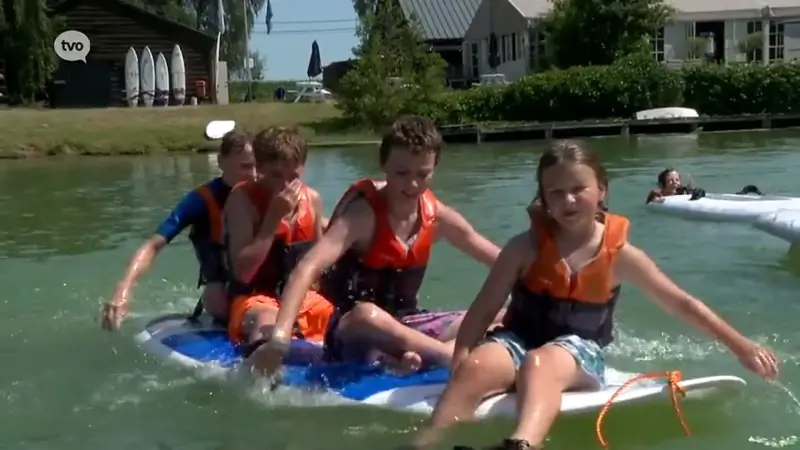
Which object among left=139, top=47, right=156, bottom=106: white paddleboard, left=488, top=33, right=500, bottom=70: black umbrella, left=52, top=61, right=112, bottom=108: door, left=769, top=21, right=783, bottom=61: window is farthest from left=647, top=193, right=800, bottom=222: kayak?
left=488, top=33, right=500, bottom=70: black umbrella

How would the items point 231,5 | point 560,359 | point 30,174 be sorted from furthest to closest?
point 231,5 < point 30,174 < point 560,359

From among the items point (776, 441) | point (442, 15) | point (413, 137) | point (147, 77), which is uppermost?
point (442, 15)

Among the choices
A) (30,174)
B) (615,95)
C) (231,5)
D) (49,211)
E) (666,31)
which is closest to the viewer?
(49,211)

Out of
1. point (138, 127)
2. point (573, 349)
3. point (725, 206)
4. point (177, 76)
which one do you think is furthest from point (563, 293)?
point (177, 76)

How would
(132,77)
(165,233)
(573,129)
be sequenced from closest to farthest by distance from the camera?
(165,233) < (573,129) < (132,77)

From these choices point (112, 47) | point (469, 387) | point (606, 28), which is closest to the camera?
point (469, 387)

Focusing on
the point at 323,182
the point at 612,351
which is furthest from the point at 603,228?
the point at 323,182

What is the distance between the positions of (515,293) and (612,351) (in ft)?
6.15

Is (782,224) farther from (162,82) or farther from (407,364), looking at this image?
(162,82)

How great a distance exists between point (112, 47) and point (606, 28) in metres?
13.0

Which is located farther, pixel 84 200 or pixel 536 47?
pixel 536 47

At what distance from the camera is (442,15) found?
43.1 m

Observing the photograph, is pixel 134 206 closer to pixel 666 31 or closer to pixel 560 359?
pixel 560 359

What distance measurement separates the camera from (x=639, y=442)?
4.25 metres
